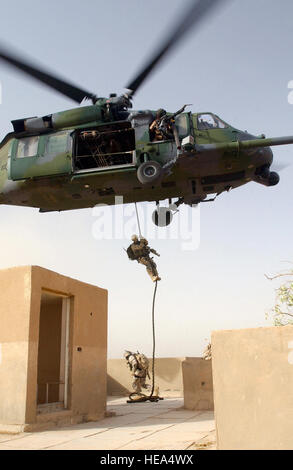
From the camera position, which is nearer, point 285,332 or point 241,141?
point 285,332

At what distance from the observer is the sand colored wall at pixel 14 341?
10227mm

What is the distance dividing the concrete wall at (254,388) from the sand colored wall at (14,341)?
18.3 feet

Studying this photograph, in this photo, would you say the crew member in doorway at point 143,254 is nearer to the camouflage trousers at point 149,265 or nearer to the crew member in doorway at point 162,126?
the camouflage trousers at point 149,265

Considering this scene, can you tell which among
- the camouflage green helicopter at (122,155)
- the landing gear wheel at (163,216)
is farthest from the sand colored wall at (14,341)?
the landing gear wheel at (163,216)

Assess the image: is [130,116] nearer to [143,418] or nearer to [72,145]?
[72,145]

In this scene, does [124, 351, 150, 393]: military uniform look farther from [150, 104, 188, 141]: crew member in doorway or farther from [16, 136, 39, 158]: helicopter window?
[150, 104, 188, 141]: crew member in doorway

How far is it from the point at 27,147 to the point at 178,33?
14.2 feet

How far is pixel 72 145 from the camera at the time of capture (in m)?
10.3

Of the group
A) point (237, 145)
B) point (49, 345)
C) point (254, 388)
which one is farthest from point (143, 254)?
A: point (254, 388)

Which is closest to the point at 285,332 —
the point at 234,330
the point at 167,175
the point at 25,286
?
the point at 234,330

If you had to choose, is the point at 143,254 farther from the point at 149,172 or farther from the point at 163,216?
the point at 149,172

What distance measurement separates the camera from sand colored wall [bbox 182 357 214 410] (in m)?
13.7

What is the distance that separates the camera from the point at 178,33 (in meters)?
8.36

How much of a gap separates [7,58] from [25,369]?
6.50 m
